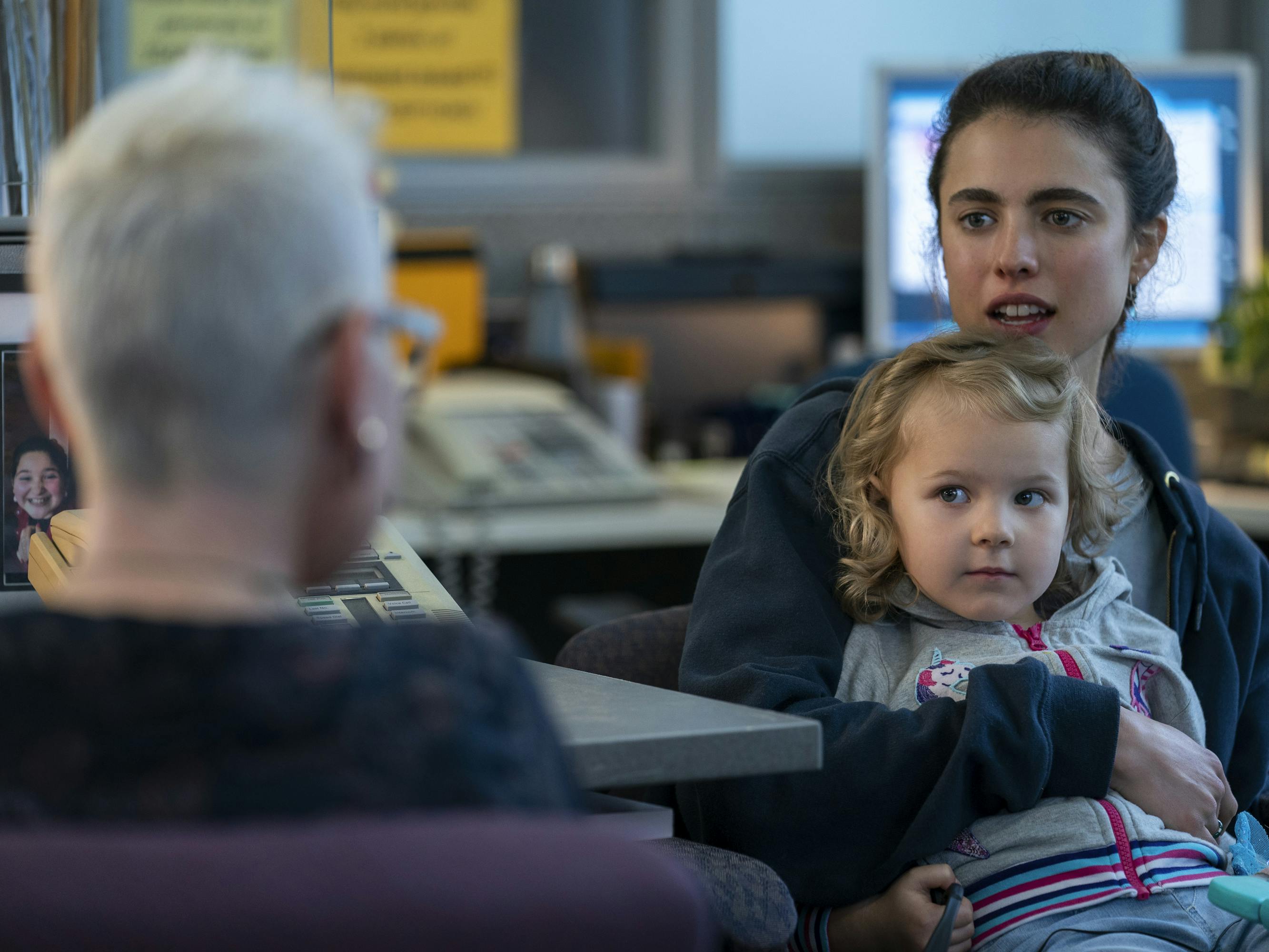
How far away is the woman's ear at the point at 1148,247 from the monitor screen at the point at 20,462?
961mm

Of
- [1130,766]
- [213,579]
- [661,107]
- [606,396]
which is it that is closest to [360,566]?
[213,579]

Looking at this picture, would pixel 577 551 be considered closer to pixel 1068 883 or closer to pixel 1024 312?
pixel 1024 312

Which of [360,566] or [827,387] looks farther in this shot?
[827,387]

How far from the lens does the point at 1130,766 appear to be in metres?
1.14

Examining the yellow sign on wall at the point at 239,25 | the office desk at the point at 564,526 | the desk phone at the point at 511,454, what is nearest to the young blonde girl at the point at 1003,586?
the office desk at the point at 564,526

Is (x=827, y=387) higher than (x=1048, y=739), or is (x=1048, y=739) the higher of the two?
(x=827, y=387)

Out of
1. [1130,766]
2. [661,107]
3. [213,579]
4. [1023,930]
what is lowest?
[1023,930]

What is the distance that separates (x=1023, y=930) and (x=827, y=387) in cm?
50

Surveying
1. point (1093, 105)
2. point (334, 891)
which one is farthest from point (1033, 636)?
point (334, 891)

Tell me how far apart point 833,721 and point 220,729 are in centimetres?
63

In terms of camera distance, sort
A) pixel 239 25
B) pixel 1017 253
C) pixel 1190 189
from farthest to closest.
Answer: pixel 1190 189 → pixel 239 25 → pixel 1017 253

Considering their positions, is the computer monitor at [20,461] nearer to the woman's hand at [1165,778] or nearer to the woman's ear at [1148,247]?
the woman's hand at [1165,778]

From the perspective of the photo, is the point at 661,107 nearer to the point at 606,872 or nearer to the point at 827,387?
the point at 827,387

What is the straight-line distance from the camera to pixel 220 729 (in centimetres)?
58
